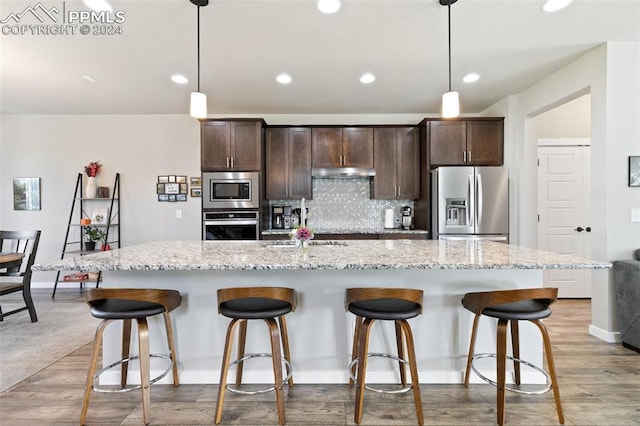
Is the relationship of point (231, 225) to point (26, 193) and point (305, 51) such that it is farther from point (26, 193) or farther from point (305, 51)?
point (26, 193)

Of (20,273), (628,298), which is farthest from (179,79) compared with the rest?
(628,298)

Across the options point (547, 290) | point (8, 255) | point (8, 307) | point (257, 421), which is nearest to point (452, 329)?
point (547, 290)

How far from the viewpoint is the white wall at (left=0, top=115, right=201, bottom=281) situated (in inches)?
195

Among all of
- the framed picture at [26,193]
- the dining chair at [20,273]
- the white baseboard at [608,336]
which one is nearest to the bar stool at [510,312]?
the white baseboard at [608,336]

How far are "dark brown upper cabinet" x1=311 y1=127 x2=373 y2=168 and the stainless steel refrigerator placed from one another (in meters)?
1.04

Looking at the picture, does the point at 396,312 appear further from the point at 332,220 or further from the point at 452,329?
the point at 332,220

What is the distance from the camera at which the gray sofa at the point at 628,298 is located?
2.67 m

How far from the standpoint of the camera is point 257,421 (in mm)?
1824

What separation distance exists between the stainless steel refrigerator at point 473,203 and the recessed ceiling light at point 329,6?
8.01 feet

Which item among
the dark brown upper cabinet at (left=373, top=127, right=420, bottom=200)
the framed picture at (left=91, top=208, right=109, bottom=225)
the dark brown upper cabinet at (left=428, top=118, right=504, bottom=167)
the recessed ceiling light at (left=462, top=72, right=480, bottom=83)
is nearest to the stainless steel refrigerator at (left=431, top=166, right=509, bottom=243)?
the dark brown upper cabinet at (left=428, top=118, right=504, bottom=167)

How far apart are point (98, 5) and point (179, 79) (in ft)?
4.42

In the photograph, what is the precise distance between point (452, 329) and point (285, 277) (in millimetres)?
1145

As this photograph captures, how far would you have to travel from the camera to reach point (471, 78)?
3.66 m

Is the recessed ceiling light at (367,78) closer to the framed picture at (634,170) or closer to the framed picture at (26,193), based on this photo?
the framed picture at (634,170)
